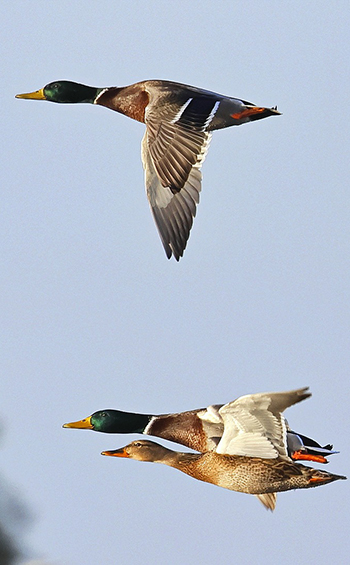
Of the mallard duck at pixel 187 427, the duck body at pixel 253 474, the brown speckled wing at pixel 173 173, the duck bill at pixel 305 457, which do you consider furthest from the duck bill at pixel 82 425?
the duck bill at pixel 305 457

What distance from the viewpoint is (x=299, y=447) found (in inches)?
609

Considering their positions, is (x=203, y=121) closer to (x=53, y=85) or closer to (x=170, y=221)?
(x=170, y=221)

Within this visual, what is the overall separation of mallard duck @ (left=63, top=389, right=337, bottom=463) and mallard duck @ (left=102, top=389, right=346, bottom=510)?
0.52ft

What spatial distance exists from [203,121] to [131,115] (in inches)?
54.8

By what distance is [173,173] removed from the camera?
644 inches

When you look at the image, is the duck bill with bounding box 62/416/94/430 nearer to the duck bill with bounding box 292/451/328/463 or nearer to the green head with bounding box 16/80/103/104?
the duck bill with bounding box 292/451/328/463

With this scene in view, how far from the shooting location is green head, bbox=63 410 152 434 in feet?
56.3

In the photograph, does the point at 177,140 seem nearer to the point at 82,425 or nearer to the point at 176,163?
the point at 176,163

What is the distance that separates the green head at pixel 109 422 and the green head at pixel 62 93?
372cm

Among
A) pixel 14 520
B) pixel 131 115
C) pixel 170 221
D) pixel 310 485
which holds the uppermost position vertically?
pixel 131 115

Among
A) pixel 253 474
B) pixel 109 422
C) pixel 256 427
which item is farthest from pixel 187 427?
pixel 256 427

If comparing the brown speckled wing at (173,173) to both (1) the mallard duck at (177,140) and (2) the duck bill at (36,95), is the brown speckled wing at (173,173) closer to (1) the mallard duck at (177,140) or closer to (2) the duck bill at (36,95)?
(1) the mallard duck at (177,140)

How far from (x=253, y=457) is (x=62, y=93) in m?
5.68

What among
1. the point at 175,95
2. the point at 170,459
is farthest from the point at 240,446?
the point at 175,95
